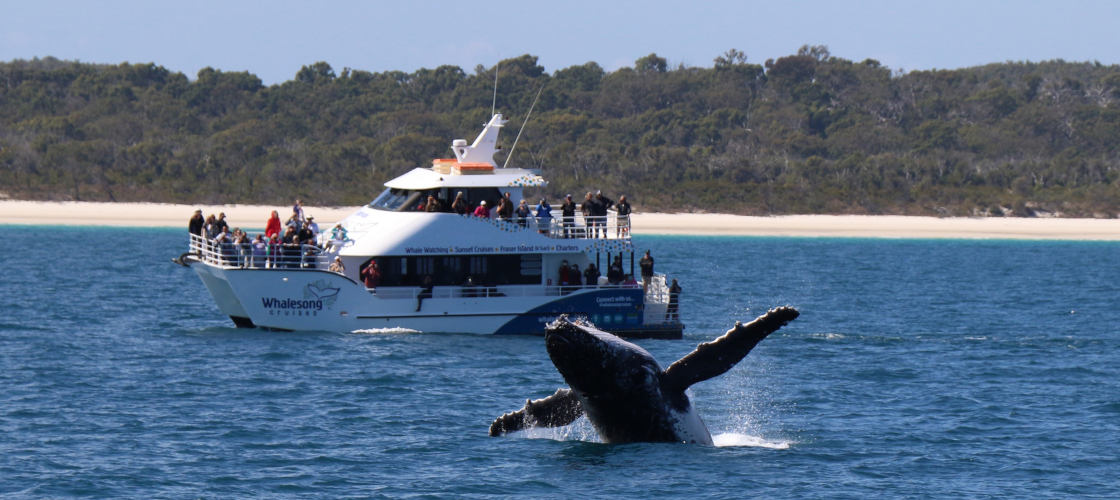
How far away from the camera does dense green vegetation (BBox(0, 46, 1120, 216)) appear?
387ft

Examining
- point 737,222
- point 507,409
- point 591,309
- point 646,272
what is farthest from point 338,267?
point 737,222

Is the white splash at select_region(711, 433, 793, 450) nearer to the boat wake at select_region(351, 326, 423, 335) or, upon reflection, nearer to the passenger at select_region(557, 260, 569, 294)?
the passenger at select_region(557, 260, 569, 294)

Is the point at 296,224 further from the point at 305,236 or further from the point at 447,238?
the point at 447,238

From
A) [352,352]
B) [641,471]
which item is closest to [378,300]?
[352,352]

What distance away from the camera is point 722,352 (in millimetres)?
20438

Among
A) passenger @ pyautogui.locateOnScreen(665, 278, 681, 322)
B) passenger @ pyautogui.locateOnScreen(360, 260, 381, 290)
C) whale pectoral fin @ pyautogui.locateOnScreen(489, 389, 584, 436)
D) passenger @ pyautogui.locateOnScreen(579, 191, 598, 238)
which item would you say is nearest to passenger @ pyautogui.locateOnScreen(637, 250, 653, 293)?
passenger @ pyautogui.locateOnScreen(665, 278, 681, 322)

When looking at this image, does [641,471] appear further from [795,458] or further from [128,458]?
[128,458]

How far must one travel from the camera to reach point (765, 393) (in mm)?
30312

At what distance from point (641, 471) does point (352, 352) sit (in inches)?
559

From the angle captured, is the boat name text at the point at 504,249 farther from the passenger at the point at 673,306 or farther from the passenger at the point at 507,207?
the passenger at the point at 673,306

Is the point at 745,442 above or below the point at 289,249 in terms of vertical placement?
below

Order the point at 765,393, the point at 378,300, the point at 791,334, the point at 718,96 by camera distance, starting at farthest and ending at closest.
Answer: the point at 718,96, the point at 791,334, the point at 378,300, the point at 765,393

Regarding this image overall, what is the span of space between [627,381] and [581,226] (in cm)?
1818

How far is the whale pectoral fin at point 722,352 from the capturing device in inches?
790
